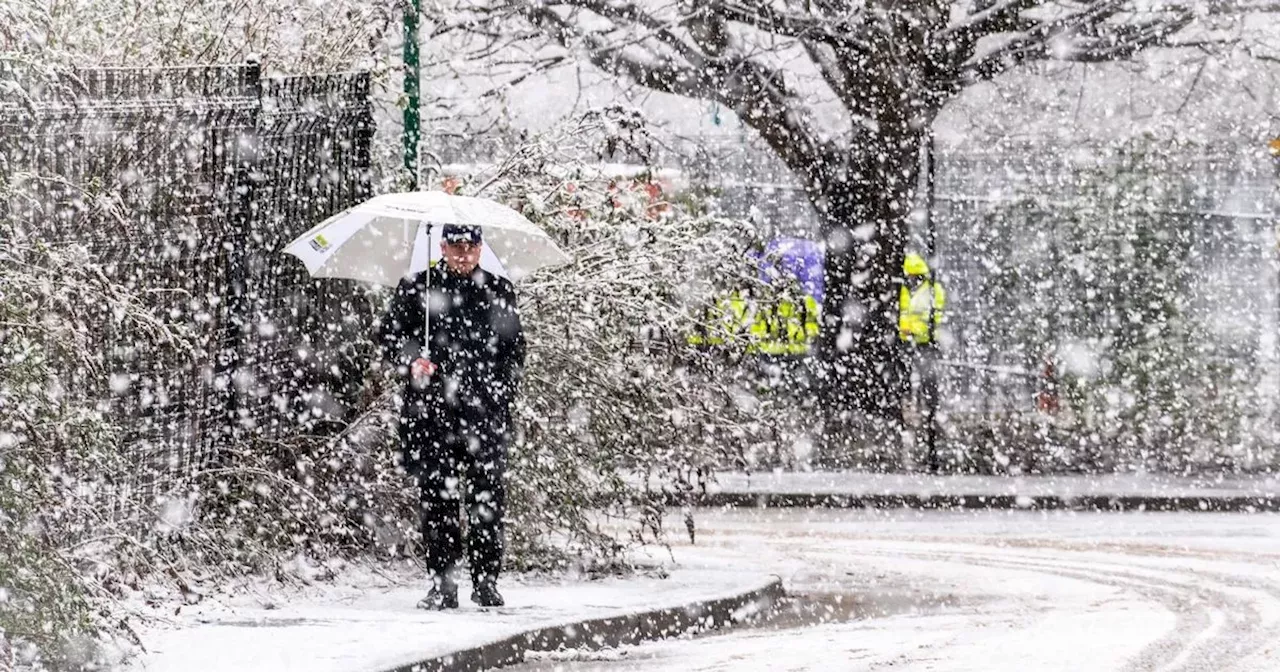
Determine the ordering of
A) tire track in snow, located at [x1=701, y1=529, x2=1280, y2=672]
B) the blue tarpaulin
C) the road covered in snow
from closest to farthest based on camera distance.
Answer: the road covered in snow, tire track in snow, located at [x1=701, y1=529, x2=1280, y2=672], the blue tarpaulin

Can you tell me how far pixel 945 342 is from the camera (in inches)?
1078

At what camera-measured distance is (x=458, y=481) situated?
10.4 meters

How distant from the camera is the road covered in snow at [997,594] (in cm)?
969

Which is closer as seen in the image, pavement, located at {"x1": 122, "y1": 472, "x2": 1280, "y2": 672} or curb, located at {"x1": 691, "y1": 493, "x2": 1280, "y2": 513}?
pavement, located at {"x1": 122, "y1": 472, "x2": 1280, "y2": 672}

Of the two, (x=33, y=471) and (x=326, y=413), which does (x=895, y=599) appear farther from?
(x=33, y=471)

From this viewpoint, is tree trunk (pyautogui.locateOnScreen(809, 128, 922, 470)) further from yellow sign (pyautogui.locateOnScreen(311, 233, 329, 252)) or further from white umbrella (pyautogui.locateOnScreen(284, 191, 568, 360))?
yellow sign (pyautogui.locateOnScreen(311, 233, 329, 252))

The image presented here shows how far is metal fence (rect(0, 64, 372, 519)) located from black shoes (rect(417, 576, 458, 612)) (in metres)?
1.28

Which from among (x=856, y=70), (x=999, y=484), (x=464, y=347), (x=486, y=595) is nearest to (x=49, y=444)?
(x=464, y=347)

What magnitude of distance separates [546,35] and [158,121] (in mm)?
11730

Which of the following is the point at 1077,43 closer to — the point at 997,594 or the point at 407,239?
the point at 997,594

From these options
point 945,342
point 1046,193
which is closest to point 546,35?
point 1046,193

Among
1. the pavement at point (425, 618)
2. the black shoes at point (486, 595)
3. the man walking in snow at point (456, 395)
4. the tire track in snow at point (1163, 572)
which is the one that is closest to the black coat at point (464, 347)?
the man walking in snow at point (456, 395)

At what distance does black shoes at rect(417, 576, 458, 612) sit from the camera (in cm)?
1041

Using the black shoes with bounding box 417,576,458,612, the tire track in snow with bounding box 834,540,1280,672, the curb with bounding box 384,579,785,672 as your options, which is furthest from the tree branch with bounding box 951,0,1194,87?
the black shoes with bounding box 417,576,458,612
